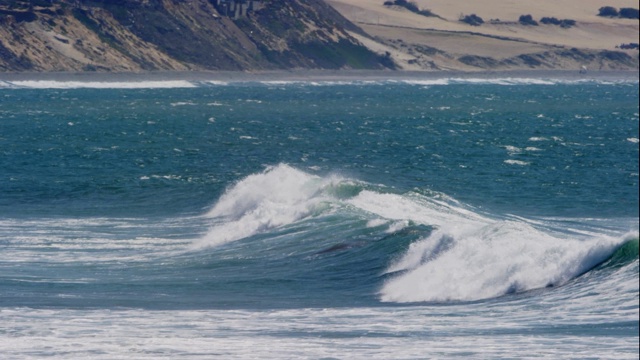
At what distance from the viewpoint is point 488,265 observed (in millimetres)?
26859

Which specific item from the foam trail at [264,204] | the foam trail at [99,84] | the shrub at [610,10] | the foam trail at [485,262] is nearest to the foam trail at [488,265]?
the foam trail at [485,262]

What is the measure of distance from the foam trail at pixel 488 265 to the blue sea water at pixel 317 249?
0.06m

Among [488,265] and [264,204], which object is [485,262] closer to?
[488,265]

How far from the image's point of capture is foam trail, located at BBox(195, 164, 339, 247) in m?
36.6

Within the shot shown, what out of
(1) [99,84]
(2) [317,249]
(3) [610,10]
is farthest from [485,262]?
Result: (1) [99,84]

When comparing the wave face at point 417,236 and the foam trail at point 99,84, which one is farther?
the foam trail at point 99,84

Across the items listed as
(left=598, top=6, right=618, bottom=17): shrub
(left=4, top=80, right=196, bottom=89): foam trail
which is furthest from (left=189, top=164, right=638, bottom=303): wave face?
(left=4, top=80, right=196, bottom=89): foam trail

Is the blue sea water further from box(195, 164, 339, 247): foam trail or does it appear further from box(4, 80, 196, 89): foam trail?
box(4, 80, 196, 89): foam trail

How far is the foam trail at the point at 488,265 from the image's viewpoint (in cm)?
2560

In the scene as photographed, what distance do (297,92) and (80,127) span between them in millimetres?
82406

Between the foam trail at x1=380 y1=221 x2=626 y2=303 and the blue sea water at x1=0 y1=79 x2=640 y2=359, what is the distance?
6 cm

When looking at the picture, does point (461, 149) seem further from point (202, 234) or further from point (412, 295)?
point (412, 295)

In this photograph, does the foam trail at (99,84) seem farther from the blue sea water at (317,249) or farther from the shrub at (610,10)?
the blue sea water at (317,249)

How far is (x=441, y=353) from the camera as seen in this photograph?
19844 mm
